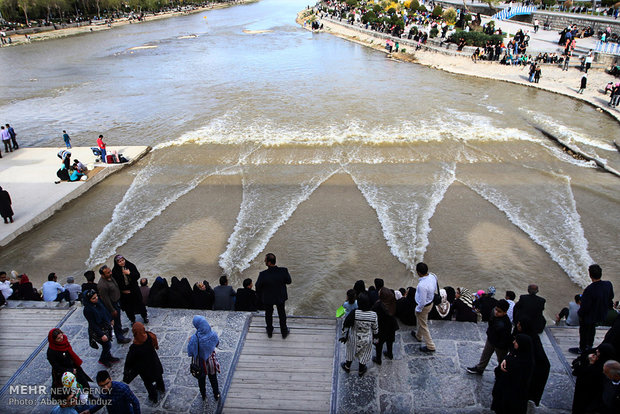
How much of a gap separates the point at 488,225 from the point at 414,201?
2502mm

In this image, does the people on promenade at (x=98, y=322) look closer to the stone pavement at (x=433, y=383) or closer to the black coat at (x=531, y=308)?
the stone pavement at (x=433, y=383)

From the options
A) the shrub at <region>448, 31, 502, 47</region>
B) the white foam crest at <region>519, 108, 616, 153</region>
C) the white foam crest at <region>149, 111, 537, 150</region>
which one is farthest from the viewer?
the shrub at <region>448, 31, 502, 47</region>

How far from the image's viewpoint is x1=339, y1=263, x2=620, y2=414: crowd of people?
4.53 m

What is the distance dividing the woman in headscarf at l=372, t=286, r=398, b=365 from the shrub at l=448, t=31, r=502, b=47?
3708cm

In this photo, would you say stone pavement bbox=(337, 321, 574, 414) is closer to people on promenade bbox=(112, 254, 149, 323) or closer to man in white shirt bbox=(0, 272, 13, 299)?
people on promenade bbox=(112, 254, 149, 323)

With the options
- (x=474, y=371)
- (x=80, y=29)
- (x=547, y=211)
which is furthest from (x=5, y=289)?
(x=80, y=29)

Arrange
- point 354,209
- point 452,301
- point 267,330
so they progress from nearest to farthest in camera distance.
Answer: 1. point 267,330
2. point 452,301
3. point 354,209

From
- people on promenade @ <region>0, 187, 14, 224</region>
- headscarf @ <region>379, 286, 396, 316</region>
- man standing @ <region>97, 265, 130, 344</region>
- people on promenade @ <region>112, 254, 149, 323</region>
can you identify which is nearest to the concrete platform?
people on promenade @ <region>0, 187, 14, 224</region>

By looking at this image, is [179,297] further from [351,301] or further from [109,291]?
[351,301]

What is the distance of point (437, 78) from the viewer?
31094mm

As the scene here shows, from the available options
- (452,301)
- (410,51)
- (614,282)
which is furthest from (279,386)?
(410,51)

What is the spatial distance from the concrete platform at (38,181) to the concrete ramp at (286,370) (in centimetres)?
976

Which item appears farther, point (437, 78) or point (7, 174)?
point (437, 78)

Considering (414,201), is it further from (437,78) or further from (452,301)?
(437,78)
